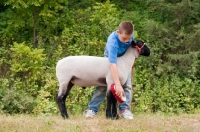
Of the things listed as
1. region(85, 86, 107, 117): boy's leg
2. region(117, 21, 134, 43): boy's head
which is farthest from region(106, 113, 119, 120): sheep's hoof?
region(117, 21, 134, 43): boy's head

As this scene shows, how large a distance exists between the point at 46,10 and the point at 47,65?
5.49ft

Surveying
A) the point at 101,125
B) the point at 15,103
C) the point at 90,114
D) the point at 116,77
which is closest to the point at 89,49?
the point at 15,103

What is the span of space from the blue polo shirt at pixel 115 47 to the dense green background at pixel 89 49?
3674 mm

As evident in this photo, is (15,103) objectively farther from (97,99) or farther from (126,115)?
(126,115)

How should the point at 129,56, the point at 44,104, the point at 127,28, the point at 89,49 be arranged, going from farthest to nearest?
the point at 89,49, the point at 44,104, the point at 129,56, the point at 127,28

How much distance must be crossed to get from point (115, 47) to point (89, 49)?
6089 mm

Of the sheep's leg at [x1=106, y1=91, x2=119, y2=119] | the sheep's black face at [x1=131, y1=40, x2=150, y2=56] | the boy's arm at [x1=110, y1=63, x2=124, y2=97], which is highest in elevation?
the sheep's black face at [x1=131, y1=40, x2=150, y2=56]

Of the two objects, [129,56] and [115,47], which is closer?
[115,47]

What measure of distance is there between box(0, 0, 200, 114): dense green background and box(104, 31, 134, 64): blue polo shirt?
367 cm

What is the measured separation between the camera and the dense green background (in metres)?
10.7

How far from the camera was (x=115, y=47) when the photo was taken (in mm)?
6129

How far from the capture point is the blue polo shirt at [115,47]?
239 inches

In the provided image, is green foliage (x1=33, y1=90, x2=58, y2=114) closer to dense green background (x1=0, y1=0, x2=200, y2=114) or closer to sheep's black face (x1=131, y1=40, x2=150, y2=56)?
dense green background (x1=0, y1=0, x2=200, y2=114)

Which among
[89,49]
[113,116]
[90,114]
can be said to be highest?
[89,49]
